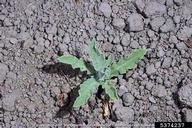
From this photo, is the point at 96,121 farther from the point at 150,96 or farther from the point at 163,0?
the point at 163,0

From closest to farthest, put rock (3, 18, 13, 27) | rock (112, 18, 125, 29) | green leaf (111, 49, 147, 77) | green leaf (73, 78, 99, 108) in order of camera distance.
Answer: green leaf (73, 78, 99, 108) < green leaf (111, 49, 147, 77) < rock (112, 18, 125, 29) < rock (3, 18, 13, 27)

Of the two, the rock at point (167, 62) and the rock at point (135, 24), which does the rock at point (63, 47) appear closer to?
the rock at point (135, 24)

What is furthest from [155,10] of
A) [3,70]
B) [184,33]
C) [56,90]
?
[3,70]

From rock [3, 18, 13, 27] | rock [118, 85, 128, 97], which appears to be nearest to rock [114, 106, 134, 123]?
rock [118, 85, 128, 97]

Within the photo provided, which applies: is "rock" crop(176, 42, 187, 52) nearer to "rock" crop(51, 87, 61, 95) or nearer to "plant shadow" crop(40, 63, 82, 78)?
"plant shadow" crop(40, 63, 82, 78)

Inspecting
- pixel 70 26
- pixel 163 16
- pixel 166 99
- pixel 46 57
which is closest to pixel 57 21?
pixel 70 26
